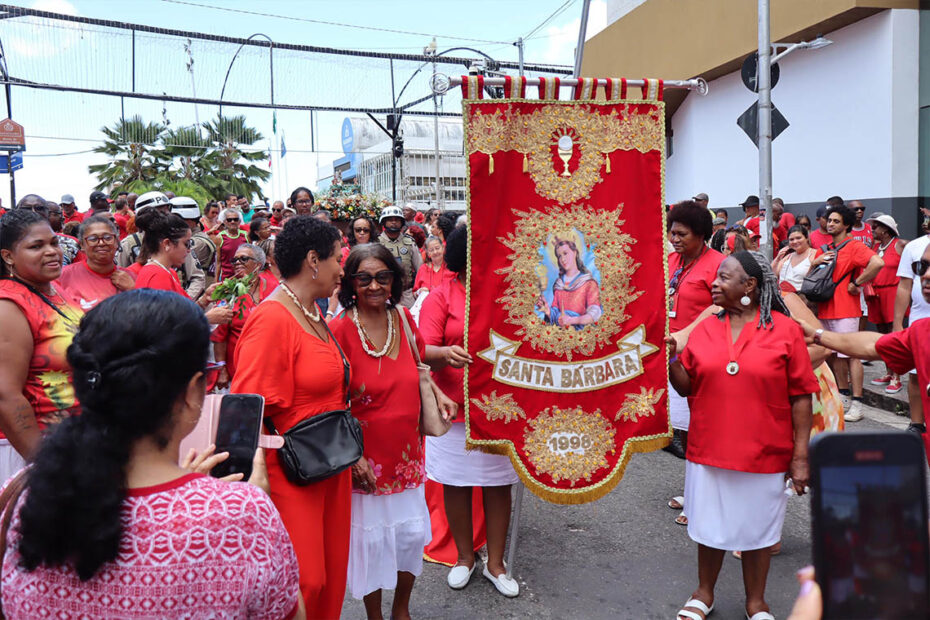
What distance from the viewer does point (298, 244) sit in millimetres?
3082

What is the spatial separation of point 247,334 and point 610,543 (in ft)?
9.64

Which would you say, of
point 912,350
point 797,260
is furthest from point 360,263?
point 797,260

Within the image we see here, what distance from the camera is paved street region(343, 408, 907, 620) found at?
3924 millimetres

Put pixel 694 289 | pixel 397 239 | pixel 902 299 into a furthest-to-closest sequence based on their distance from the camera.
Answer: pixel 397 239, pixel 902 299, pixel 694 289

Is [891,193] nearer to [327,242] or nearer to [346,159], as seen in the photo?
[327,242]

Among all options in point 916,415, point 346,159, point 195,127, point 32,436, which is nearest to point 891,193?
point 916,415

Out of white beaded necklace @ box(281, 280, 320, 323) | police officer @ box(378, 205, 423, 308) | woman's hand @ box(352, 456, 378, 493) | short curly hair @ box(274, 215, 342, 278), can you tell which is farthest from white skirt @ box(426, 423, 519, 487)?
police officer @ box(378, 205, 423, 308)

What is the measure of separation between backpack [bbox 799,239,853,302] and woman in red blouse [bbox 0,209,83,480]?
22.7ft

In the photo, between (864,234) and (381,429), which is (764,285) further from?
(864,234)

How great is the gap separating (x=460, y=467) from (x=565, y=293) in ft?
3.75

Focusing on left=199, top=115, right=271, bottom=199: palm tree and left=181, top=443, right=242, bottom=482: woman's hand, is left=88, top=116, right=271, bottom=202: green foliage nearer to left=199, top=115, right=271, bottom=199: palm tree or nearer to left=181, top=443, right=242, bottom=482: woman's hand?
left=199, top=115, right=271, bottom=199: palm tree

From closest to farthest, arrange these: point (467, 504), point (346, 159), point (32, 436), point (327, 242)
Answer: point (32, 436), point (327, 242), point (467, 504), point (346, 159)

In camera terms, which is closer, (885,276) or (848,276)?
(848,276)

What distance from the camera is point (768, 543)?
3.55m
